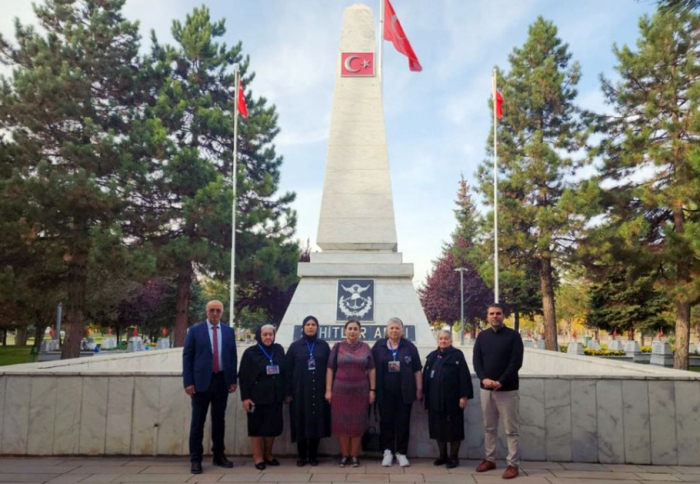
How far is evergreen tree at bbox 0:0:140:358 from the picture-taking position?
1767 cm

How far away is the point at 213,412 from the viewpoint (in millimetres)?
5773

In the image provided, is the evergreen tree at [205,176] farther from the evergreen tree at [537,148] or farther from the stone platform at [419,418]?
the stone platform at [419,418]

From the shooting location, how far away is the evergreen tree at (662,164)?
691 inches

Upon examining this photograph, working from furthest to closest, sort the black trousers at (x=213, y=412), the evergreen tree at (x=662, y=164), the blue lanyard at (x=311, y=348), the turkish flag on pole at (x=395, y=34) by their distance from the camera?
1. the evergreen tree at (x=662, y=164)
2. the turkish flag on pole at (x=395, y=34)
3. the blue lanyard at (x=311, y=348)
4. the black trousers at (x=213, y=412)

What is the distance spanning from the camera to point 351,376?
575 cm

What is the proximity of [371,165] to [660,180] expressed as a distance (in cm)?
1312

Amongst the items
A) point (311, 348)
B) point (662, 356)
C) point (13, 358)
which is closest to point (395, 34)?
point (311, 348)

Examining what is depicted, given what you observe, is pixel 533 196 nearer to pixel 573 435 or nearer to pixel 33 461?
pixel 573 435

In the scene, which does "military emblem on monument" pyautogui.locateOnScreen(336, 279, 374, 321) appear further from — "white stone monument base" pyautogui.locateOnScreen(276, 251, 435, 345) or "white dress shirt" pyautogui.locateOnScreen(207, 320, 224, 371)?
"white dress shirt" pyautogui.locateOnScreen(207, 320, 224, 371)

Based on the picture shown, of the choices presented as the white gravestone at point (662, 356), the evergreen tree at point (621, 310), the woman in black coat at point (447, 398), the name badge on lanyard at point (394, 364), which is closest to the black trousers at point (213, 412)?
the name badge on lanyard at point (394, 364)

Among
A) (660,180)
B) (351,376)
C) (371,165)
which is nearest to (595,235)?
(660,180)

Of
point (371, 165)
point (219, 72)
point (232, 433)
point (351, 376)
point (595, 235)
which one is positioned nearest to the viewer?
point (351, 376)

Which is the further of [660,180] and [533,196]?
[533,196]

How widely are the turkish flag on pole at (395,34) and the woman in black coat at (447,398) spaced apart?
881 centimetres
